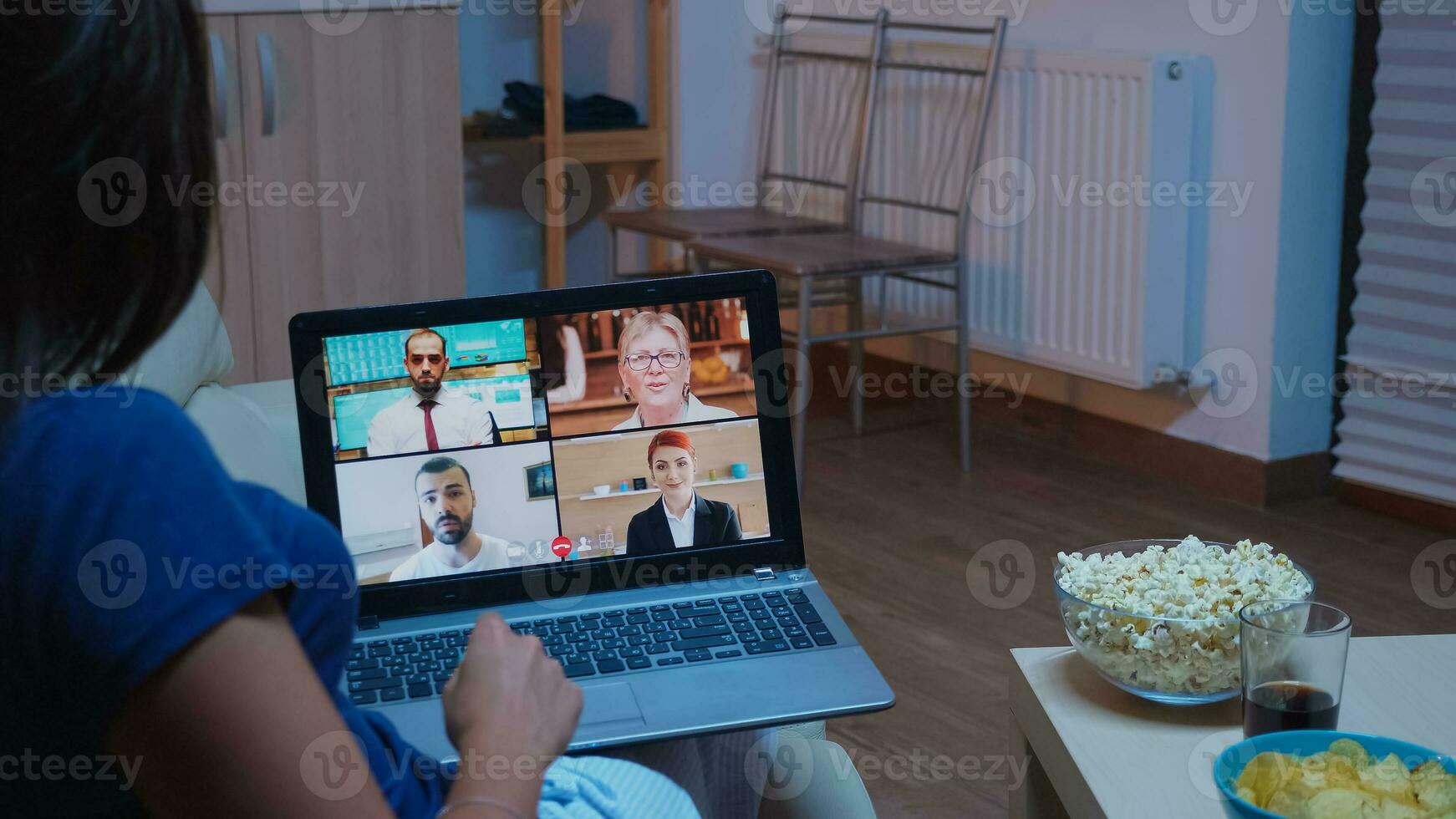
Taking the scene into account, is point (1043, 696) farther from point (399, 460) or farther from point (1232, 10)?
point (1232, 10)

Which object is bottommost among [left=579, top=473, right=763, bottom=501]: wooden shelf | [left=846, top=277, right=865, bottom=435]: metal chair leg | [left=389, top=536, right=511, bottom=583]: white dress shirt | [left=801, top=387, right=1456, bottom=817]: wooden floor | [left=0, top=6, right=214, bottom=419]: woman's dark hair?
[left=801, top=387, right=1456, bottom=817]: wooden floor

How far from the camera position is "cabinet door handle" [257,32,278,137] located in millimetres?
2557

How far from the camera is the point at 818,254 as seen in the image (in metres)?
3.03

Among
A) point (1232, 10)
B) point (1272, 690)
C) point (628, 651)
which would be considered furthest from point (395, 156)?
point (1272, 690)

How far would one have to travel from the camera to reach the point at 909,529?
9.30 feet

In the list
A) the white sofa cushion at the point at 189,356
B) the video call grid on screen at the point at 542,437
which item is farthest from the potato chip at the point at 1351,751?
the white sofa cushion at the point at 189,356

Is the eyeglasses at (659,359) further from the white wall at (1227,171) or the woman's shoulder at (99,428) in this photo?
the white wall at (1227,171)

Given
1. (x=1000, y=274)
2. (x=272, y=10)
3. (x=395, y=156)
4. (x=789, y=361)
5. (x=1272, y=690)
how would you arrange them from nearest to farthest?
(x=1272, y=690) → (x=272, y=10) → (x=395, y=156) → (x=1000, y=274) → (x=789, y=361)

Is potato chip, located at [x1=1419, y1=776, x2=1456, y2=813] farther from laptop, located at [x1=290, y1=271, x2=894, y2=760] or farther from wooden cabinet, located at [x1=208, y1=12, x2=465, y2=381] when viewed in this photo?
wooden cabinet, located at [x1=208, y1=12, x2=465, y2=381]

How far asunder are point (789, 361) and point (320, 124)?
1.50 m

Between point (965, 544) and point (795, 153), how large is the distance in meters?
1.47

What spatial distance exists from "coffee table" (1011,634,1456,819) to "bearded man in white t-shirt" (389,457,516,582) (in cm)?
44

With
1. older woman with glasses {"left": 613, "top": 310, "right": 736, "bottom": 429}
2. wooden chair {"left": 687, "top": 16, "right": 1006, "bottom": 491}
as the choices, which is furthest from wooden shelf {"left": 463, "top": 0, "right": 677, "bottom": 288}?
older woman with glasses {"left": 613, "top": 310, "right": 736, "bottom": 429}

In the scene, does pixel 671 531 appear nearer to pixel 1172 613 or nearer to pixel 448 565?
pixel 448 565
